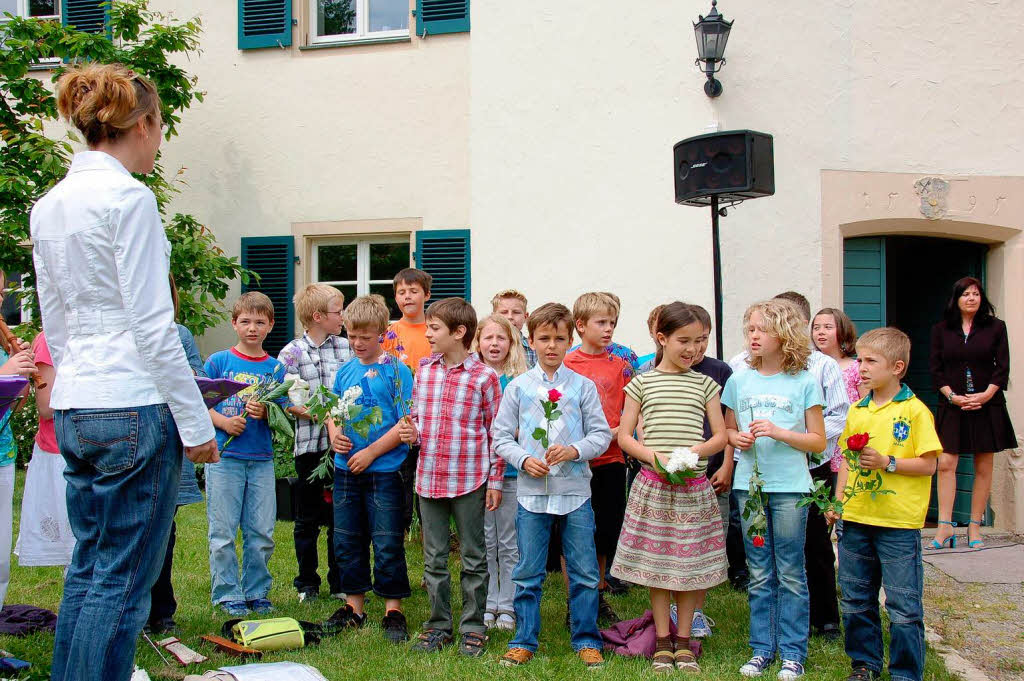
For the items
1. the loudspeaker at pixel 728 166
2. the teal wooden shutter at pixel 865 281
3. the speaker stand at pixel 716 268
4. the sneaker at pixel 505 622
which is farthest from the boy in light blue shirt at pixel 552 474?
the teal wooden shutter at pixel 865 281

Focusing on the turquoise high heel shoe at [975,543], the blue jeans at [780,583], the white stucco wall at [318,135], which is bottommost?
the turquoise high heel shoe at [975,543]

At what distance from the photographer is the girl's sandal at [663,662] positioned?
4156 mm

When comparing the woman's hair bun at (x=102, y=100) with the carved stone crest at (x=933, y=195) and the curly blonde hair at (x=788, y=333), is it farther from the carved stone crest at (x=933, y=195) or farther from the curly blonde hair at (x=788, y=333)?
the carved stone crest at (x=933, y=195)

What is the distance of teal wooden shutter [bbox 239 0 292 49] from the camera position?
8961 mm

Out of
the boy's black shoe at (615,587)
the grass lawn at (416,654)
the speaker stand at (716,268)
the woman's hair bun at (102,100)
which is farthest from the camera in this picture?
the speaker stand at (716,268)

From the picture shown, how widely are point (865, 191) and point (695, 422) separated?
13.7 feet

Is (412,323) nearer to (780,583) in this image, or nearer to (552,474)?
(552,474)

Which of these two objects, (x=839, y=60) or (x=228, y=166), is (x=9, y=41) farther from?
(x=839, y=60)

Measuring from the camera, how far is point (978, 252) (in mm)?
8367

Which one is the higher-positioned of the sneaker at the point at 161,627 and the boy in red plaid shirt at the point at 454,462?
the boy in red plaid shirt at the point at 454,462

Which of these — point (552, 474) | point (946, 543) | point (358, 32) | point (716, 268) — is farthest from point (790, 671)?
point (358, 32)

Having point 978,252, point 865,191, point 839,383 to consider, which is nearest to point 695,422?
point 839,383

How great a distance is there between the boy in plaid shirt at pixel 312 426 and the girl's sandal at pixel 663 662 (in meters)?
2.05

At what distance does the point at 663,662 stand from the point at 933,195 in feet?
17.0
